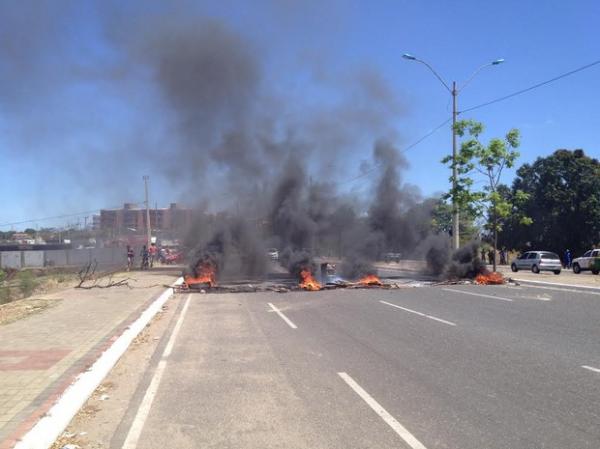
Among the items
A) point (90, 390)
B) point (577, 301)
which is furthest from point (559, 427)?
point (577, 301)

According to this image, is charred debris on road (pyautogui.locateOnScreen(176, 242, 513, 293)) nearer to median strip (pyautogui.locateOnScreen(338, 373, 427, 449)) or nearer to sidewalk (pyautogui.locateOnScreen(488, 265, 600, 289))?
sidewalk (pyautogui.locateOnScreen(488, 265, 600, 289))

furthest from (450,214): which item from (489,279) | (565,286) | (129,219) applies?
(129,219)

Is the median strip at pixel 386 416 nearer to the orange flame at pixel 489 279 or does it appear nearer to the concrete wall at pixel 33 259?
the orange flame at pixel 489 279

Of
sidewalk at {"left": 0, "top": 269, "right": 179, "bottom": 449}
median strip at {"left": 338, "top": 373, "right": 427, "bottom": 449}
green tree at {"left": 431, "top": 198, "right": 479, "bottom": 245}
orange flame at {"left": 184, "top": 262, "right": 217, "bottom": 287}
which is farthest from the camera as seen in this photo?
green tree at {"left": 431, "top": 198, "right": 479, "bottom": 245}

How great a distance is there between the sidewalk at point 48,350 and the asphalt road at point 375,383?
2.68 feet

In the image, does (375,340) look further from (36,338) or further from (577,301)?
(577,301)

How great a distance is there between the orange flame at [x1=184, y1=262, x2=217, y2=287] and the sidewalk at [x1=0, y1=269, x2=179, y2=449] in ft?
22.3

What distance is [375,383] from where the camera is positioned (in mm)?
6484

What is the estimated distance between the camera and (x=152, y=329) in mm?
11289

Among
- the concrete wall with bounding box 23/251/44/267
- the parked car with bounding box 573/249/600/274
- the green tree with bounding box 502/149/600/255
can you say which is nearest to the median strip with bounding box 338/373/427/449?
the parked car with bounding box 573/249/600/274

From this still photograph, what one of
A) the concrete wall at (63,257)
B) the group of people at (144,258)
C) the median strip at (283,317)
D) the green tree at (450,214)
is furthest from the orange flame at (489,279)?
the concrete wall at (63,257)

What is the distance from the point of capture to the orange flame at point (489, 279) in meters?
23.0

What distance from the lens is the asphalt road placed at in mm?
4727

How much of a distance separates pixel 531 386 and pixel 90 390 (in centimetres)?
477
